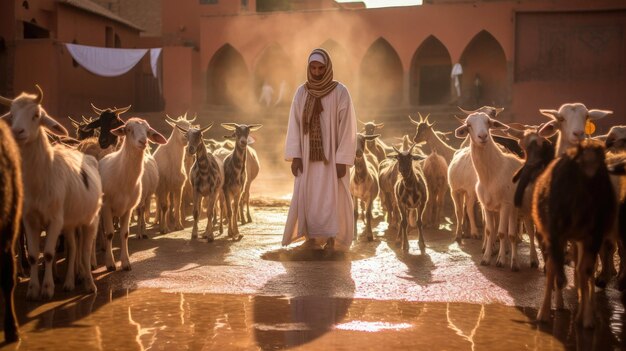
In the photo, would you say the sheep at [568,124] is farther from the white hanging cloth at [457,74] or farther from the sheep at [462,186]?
the white hanging cloth at [457,74]

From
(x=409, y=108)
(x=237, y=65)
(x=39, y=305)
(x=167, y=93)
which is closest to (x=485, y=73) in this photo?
(x=409, y=108)

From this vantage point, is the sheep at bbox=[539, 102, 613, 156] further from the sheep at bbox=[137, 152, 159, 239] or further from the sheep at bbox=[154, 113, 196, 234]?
the sheep at bbox=[154, 113, 196, 234]

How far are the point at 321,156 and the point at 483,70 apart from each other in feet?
82.7

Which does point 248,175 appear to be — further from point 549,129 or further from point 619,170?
point 619,170

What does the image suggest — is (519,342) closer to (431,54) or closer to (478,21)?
(478,21)

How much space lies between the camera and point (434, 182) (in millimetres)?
13945

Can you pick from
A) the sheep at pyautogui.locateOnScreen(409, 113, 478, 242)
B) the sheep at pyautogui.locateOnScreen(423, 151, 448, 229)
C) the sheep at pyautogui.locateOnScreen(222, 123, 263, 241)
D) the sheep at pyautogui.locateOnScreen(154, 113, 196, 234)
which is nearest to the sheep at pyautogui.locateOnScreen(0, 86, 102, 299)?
the sheep at pyautogui.locateOnScreen(222, 123, 263, 241)

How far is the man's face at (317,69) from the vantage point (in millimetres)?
9578

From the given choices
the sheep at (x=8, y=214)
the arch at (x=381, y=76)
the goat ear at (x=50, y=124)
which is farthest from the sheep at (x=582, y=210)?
the arch at (x=381, y=76)

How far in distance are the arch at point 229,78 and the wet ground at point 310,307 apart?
25946mm

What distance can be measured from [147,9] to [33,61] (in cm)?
1805

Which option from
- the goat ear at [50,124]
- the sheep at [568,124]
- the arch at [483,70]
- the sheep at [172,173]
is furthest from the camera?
the arch at [483,70]

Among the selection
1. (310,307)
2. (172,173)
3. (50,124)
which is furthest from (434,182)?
(50,124)

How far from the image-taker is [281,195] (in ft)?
66.1
